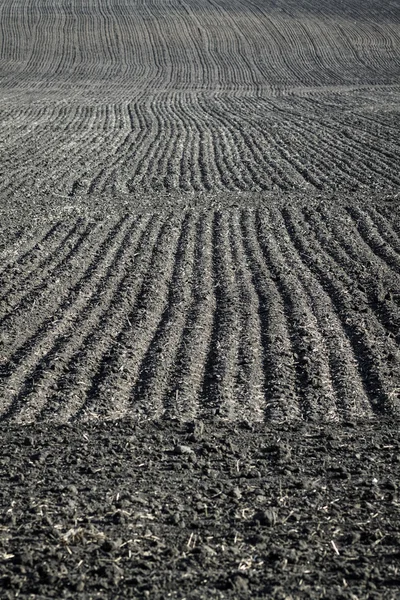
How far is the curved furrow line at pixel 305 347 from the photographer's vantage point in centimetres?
792

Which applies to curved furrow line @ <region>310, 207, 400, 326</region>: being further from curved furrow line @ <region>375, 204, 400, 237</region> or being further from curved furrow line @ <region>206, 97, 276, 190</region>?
curved furrow line @ <region>206, 97, 276, 190</region>

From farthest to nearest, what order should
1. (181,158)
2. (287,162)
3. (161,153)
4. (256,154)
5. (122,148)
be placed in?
(122,148) → (161,153) → (256,154) → (181,158) → (287,162)

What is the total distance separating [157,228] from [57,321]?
5.00 metres

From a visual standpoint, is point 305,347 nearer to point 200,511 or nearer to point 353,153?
point 200,511

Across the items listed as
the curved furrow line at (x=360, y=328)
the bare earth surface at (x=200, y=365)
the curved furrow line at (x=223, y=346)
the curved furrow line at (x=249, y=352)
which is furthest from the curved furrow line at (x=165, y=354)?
the curved furrow line at (x=360, y=328)

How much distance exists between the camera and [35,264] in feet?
41.3

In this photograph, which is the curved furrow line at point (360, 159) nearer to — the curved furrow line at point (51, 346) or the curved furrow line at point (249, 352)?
the curved furrow line at point (249, 352)

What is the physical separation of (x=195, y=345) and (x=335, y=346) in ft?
4.95

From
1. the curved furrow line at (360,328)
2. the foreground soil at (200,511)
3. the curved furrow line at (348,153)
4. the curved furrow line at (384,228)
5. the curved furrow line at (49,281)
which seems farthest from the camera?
the curved furrow line at (348,153)

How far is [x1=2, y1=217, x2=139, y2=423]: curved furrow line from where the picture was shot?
7.90 metres

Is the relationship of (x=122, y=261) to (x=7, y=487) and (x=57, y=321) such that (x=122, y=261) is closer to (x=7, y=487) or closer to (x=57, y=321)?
(x=57, y=321)

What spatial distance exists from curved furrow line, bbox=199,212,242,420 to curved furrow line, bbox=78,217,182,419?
68 centimetres

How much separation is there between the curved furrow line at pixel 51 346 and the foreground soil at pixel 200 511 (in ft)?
1.93

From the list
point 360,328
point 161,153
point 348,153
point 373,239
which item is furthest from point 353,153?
point 360,328
